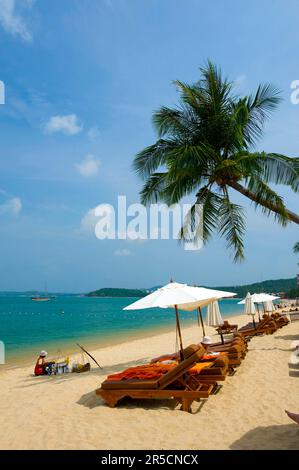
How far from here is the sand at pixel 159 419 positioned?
178 inches

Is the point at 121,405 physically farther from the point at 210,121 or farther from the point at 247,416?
the point at 210,121

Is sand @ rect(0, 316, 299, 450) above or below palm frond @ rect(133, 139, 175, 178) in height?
below

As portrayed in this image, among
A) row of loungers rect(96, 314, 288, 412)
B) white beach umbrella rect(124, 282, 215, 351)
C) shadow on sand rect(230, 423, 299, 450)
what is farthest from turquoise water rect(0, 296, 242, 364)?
shadow on sand rect(230, 423, 299, 450)

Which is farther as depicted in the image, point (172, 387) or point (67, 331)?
point (67, 331)

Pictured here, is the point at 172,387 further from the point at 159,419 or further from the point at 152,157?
the point at 152,157

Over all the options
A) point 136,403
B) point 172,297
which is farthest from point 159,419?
point 172,297

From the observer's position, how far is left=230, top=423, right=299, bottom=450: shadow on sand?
4246mm

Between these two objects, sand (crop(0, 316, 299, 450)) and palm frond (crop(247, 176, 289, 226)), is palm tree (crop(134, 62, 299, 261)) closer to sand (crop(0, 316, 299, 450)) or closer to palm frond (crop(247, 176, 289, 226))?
palm frond (crop(247, 176, 289, 226))

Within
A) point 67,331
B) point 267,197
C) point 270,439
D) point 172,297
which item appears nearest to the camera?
point 270,439

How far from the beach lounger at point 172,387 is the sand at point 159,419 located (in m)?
0.20

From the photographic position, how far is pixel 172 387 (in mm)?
6117

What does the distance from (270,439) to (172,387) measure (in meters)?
1.97

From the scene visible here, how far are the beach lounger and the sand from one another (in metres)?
0.20
